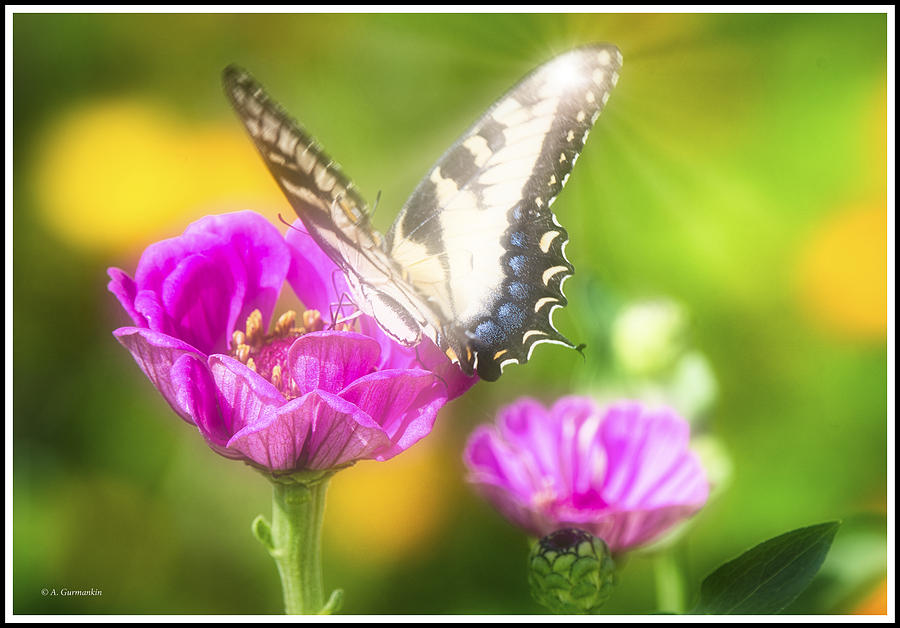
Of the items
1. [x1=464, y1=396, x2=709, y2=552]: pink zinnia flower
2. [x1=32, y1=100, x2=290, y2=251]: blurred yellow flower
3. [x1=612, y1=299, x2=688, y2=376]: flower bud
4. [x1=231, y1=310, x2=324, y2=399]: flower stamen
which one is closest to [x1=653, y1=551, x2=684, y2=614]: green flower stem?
[x1=464, y1=396, x2=709, y2=552]: pink zinnia flower

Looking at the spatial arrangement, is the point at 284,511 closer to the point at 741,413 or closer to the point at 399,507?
the point at 399,507

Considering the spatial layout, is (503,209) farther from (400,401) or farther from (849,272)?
(849,272)

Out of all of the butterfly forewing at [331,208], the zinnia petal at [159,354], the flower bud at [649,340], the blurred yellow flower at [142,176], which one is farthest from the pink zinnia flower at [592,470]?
the blurred yellow flower at [142,176]

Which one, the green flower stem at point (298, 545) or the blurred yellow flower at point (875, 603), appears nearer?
the green flower stem at point (298, 545)

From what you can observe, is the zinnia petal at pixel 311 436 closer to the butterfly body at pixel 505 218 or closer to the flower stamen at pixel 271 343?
the flower stamen at pixel 271 343

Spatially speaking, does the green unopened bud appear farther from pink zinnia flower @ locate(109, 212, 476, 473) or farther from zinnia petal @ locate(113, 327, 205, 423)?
zinnia petal @ locate(113, 327, 205, 423)

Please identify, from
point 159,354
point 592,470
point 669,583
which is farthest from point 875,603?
point 159,354
